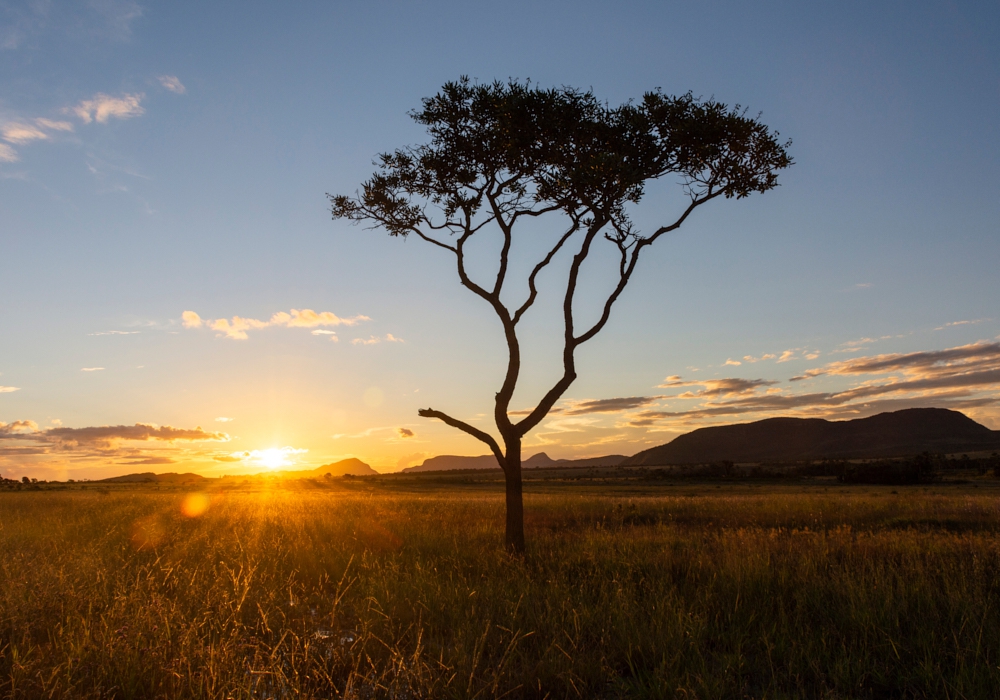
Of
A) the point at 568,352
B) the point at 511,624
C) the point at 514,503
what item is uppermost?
the point at 568,352

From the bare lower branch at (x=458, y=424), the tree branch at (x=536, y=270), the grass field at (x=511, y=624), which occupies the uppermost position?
the tree branch at (x=536, y=270)

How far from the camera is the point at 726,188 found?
14.7 meters

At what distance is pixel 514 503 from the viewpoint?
41.8 ft

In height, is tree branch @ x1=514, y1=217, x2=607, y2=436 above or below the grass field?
above

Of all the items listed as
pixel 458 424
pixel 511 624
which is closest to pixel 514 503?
pixel 458 424

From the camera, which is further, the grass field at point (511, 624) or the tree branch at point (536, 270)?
the tree branch at point (536, 270)

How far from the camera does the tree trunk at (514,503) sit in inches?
488

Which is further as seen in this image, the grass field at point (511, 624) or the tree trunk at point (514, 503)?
the tree trunk at point (514, 503)

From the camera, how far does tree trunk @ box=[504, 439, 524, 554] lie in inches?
488

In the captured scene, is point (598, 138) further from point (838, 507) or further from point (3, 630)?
point (838, 507)

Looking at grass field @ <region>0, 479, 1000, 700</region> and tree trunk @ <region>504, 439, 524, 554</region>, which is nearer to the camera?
grass field @ <region>0, 479, 1000, 700</region>

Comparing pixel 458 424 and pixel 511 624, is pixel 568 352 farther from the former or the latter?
pixel 511 624

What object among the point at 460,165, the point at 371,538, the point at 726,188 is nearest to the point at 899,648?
the point at 371,538

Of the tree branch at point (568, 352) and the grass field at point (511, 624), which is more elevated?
the tree branch at point (568, 352)
